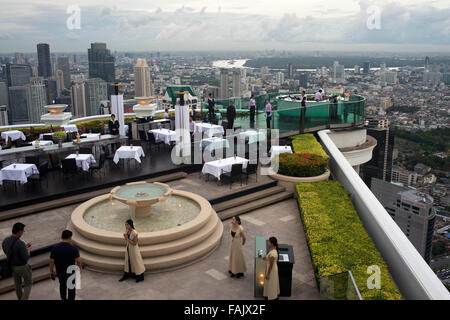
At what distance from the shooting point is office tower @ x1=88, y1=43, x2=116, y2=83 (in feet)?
112

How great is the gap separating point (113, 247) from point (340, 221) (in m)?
6.31

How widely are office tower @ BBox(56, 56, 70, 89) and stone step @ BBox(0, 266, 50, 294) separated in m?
28.9

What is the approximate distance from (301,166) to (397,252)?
23.7ft

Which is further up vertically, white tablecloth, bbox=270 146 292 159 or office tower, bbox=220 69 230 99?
office tower, bbox=220 69 230 99

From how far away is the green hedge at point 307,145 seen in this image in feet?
59.6

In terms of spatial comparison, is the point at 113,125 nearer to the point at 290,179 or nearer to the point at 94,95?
the point at 290,179

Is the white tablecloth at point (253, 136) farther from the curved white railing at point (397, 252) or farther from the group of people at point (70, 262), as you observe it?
the group of people at point (70, 262)

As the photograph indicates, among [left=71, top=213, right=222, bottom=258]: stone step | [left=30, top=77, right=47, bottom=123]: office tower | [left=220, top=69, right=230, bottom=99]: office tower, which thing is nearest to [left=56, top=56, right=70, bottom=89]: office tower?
[left=30, top=77, right=47, bottom=123]: office tower

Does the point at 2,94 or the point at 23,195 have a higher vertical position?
the point at 2,94

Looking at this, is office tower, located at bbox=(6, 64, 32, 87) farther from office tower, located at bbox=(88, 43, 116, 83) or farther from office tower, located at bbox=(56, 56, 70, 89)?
office tower, located at bbox=(88, 43, 116, 83)

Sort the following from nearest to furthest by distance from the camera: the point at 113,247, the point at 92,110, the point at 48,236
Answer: the point at 113,247
the point at 48,236
the point at 92,110

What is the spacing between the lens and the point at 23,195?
12.9 meters

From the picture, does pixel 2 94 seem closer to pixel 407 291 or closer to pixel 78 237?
pixel 78 237
